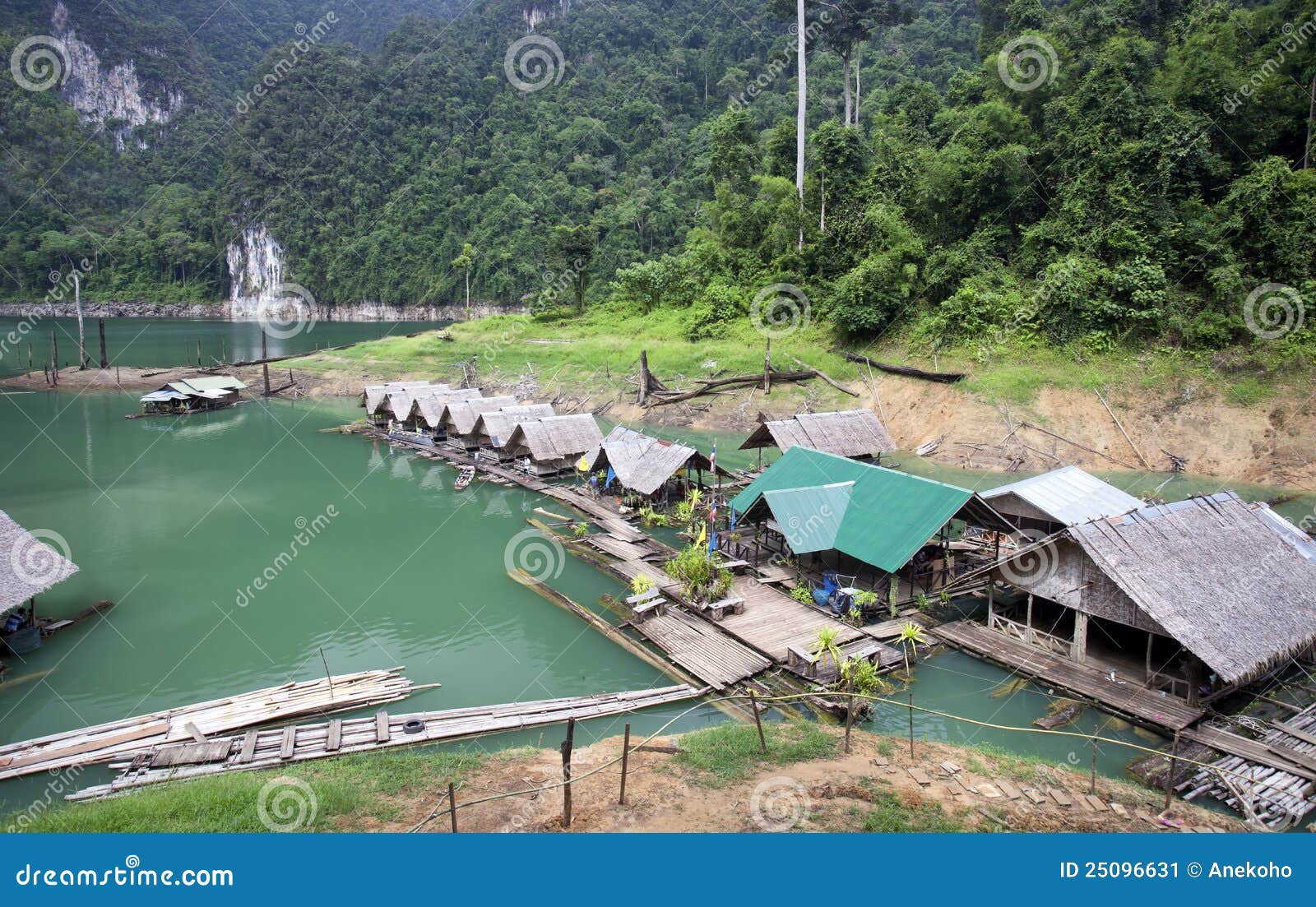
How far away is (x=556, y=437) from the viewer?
27.9 meters

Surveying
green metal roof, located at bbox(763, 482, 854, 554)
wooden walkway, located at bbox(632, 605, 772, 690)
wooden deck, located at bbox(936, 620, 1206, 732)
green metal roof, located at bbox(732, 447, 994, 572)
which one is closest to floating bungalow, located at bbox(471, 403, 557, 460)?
green metal roof, located at bbox(732, 447, 994, 572)

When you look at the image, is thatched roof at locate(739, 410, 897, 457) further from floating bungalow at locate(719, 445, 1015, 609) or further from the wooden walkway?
the wooden walkway

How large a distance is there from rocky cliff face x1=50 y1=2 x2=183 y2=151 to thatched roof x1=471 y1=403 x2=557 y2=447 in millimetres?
134350

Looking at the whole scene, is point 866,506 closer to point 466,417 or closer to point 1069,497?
point 1069,497

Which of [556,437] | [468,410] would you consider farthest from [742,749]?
[468,410]

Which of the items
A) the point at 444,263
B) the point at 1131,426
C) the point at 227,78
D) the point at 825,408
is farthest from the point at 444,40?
the point at 1131,426

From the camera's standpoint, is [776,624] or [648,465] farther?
[648,465]

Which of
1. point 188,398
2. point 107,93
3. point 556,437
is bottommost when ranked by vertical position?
point 188,398

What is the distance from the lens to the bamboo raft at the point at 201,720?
36.1ft

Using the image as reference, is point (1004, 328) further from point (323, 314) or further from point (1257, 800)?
point (323, 314)

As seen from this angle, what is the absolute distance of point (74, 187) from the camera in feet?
341

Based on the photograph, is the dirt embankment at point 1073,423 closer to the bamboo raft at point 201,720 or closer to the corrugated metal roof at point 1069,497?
the corrugated metal roof at point 1069,497

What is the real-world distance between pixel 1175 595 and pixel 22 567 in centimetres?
2008

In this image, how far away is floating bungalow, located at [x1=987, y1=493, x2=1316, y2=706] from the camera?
11.4 m
